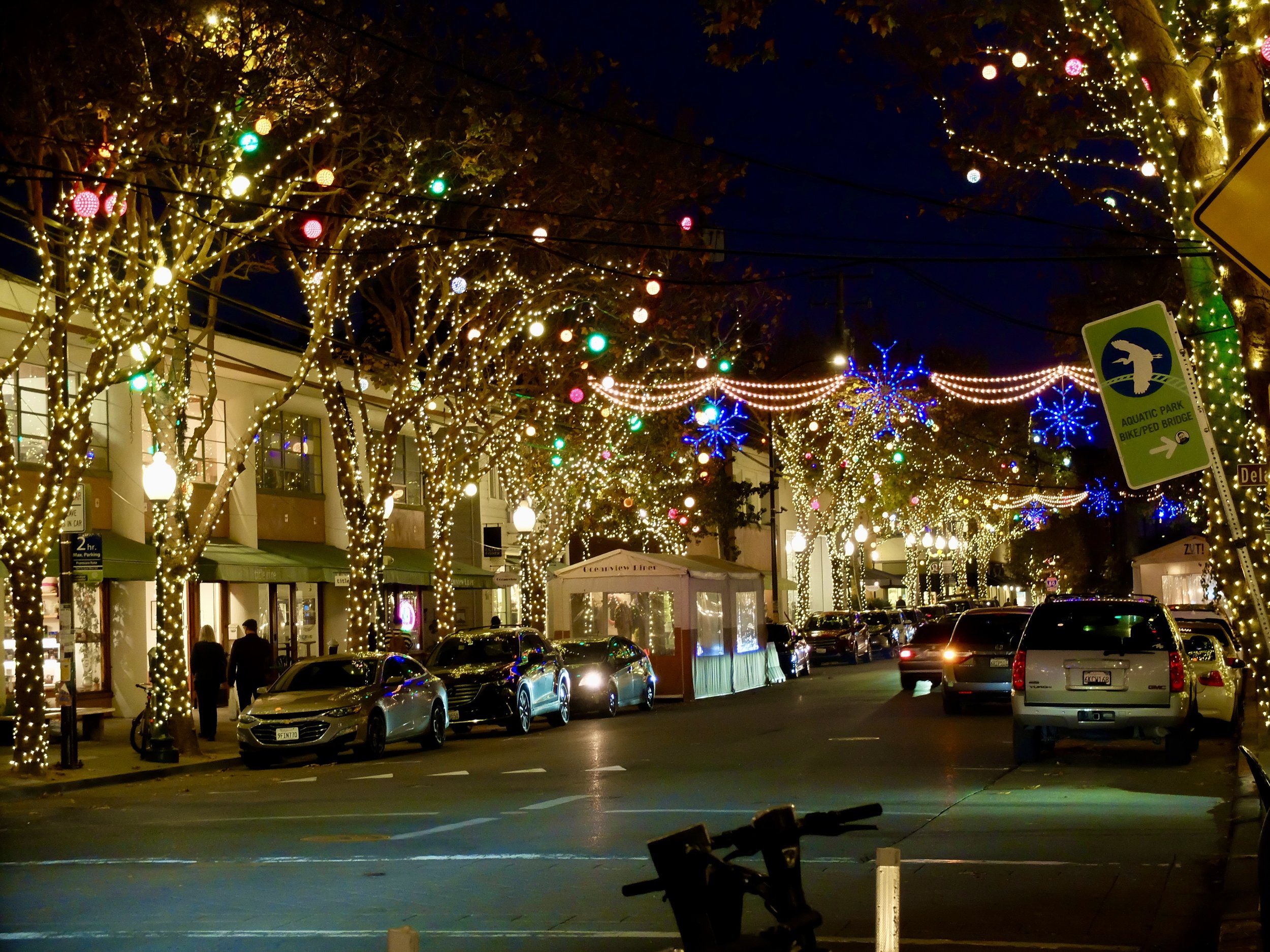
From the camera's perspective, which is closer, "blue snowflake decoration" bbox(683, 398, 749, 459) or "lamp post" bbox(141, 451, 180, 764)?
"lamp post" bbox(141, 451, 180, 764)

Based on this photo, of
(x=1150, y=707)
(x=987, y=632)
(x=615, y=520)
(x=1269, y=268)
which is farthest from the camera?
(x=615, y=520)

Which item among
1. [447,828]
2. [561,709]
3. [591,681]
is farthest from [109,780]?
[591,681]

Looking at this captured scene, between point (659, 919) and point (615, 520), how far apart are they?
1395 inches

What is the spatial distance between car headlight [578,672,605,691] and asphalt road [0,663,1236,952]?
8.21 m

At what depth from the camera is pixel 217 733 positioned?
26.6 meters

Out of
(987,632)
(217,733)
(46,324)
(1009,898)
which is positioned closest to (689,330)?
(987,632)

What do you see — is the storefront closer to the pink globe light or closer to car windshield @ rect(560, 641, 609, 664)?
car windshield @ rect(560, 641, 609, 664)

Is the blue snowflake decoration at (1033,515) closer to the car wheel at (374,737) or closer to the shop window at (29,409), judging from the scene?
the shop window at (29,409)

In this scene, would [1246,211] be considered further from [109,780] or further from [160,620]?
[160,620]

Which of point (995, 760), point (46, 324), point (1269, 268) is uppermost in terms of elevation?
point (46, 324)

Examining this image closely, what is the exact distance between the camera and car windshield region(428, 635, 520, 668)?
87.4ft

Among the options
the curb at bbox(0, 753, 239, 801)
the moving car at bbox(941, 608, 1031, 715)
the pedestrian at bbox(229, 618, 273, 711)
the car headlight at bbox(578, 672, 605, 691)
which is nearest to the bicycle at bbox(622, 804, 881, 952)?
the curb at bbox(0, 753, 239, 801)

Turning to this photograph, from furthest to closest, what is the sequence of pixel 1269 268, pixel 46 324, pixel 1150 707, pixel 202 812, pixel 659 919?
pixel 46 324
pixel 1150 707
pixel 202 812
pixel 659 919
pixel 1269 268

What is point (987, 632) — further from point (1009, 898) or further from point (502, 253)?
point (1009, 898)
